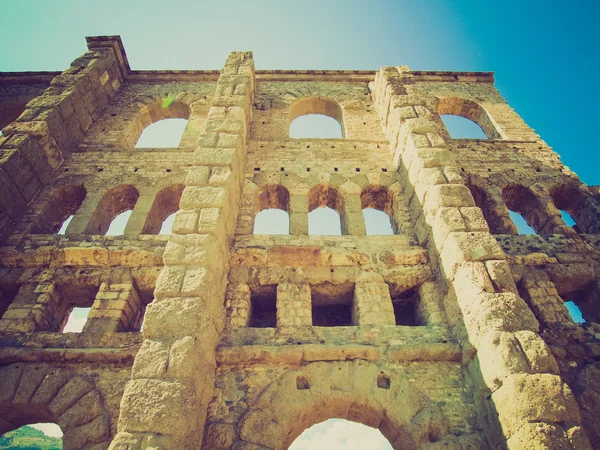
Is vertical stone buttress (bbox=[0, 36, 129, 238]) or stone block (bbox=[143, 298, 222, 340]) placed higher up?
vertical stone buttress (bbox=[0, 36, 129, 238])

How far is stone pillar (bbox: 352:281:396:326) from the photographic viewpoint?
207 inches

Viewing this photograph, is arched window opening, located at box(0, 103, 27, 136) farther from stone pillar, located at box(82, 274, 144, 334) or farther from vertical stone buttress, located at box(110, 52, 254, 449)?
stone pillar, located at box(82, 274, 144, 334)

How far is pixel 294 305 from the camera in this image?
541cm

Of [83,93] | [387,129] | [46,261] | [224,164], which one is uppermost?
[83,93]

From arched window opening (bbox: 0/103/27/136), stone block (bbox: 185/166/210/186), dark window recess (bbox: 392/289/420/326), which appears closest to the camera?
stone block (bbox: 185/166/210/186)

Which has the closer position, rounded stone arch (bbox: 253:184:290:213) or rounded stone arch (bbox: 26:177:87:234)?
rounded stone arch (bbox: 26:177:87:234)

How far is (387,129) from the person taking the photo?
Answer: 8.47 metres

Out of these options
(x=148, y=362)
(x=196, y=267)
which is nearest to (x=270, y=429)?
(x=148, y=362)

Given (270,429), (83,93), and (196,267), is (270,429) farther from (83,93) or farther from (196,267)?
(83,93)

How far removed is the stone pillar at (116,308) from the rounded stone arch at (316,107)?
6.44 metres

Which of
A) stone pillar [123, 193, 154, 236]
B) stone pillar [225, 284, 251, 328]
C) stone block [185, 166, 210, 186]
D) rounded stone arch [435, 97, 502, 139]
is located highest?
rounded stone arch [435, 97, 502, 139]

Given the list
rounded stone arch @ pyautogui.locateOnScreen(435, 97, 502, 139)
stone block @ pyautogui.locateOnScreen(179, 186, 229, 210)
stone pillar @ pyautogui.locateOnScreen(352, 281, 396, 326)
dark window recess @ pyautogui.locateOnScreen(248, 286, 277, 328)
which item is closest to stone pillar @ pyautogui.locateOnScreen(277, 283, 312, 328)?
dark window recess @ pyautogui.locateOnScreen(248, 286, 277, 328)

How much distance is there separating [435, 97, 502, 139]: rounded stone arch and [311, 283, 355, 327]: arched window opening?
23.9ft

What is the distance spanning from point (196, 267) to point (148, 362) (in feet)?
3.99
